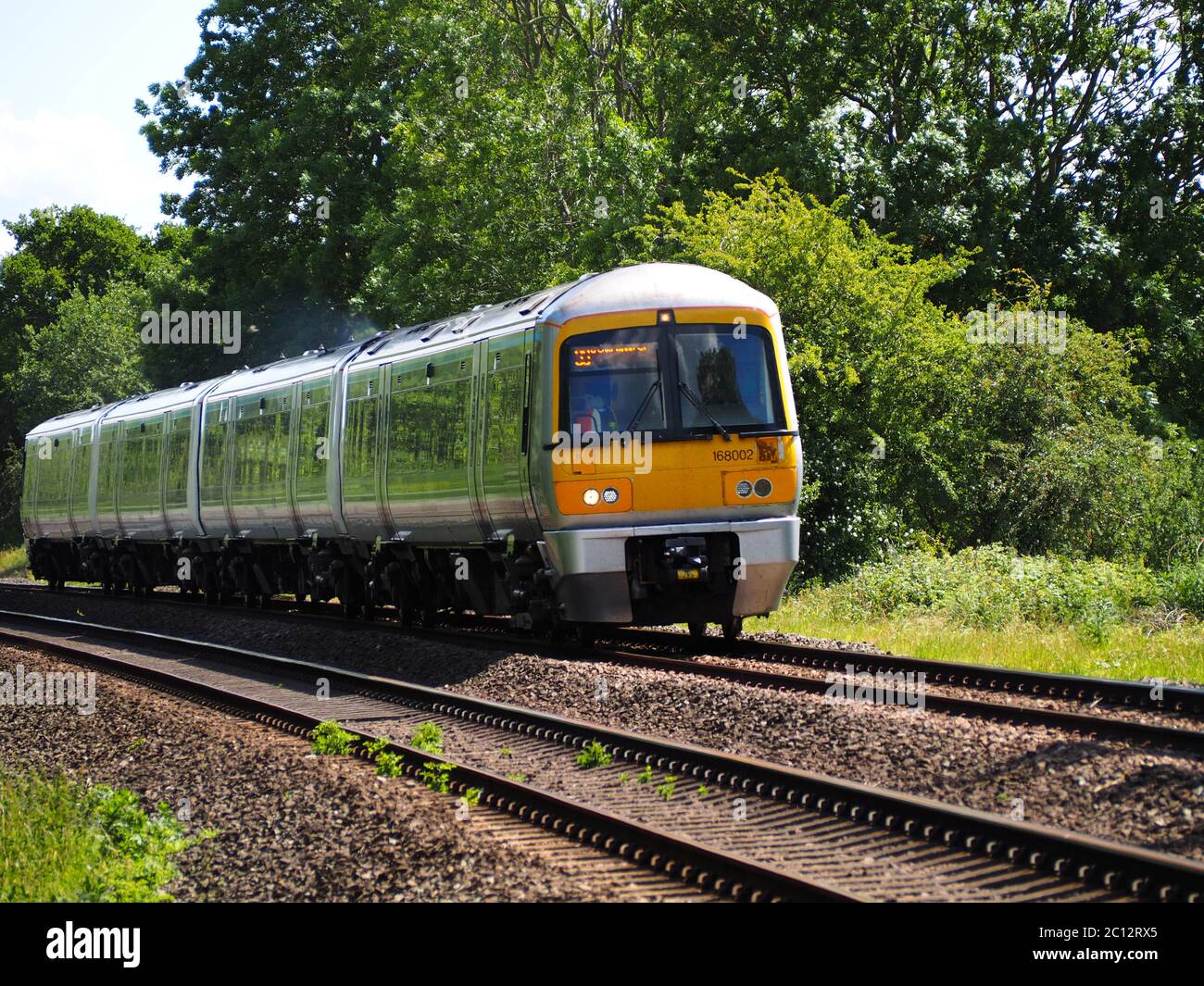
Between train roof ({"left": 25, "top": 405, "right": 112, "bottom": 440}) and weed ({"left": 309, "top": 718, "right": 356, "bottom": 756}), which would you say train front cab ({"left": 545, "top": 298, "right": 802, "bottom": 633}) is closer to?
weed ({"left": 309, "top": 718, "right": 356, "bottom": 756})

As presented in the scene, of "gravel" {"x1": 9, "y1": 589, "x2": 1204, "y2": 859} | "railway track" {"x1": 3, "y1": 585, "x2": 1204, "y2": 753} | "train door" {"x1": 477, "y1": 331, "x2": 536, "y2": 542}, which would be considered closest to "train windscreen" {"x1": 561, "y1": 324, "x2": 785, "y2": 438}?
"train door" {"x1": 477, "y1": 331, "x2": 536, "y2": 542}

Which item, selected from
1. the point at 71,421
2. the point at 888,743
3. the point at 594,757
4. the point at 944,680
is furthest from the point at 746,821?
the point at 71,421

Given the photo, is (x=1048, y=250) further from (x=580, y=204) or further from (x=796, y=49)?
(x=580, y=204)

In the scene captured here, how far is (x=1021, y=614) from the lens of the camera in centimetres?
1590

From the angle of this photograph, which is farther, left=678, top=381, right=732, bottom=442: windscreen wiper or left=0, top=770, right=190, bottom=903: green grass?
left=678, top=381, right=732, bottom=442: windscreen wiper

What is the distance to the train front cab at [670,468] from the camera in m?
12.9

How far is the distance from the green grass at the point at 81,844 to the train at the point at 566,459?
17.3 feet

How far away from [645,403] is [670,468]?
0.63 meters

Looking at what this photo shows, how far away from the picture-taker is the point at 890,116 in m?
32.8

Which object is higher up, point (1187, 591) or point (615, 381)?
point (615, 381)

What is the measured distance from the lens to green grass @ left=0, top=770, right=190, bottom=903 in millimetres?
6750

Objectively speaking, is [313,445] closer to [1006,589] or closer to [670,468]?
[670,468]

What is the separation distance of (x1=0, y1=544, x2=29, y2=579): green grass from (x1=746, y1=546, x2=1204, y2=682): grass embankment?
108 ft

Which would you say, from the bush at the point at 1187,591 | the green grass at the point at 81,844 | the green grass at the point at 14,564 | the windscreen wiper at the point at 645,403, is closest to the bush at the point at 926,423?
the bush at the point at 1187,591
